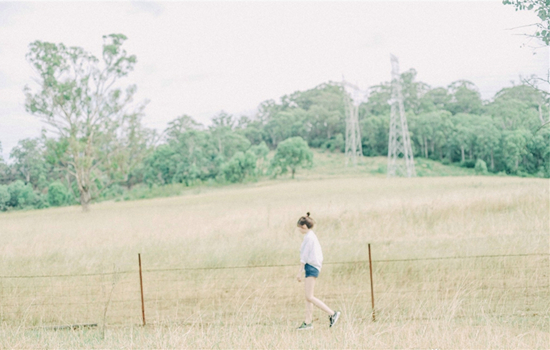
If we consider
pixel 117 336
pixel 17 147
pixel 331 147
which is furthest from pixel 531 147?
pixel 331 147

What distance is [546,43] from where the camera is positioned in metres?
6.99

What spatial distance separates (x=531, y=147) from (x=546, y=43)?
45.0 feet

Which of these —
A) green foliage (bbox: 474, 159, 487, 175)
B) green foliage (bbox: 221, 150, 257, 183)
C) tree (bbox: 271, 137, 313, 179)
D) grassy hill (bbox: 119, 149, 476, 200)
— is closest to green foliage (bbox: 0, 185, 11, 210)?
grassy hill (bbox: 119, 149, 476, 200)

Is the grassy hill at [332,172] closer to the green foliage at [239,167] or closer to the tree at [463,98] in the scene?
the green foliage at [239,167]

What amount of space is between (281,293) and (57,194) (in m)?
24.5

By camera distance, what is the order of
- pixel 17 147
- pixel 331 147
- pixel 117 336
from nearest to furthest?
1. pixel 117 336
2. pixel 17 147
3. pixel 331 147

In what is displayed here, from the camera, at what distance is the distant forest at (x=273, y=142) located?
22.4 meters

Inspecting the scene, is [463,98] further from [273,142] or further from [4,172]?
[4,172]

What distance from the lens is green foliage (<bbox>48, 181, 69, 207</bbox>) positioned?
28331 mm

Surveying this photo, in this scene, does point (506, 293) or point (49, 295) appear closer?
point (506, 293)

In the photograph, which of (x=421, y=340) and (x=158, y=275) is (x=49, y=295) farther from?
(x=421, y=340)

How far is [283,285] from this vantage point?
9766 millimetres

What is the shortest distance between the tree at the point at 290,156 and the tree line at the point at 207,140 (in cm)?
14

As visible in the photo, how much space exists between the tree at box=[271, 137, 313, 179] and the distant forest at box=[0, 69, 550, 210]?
1665mm
